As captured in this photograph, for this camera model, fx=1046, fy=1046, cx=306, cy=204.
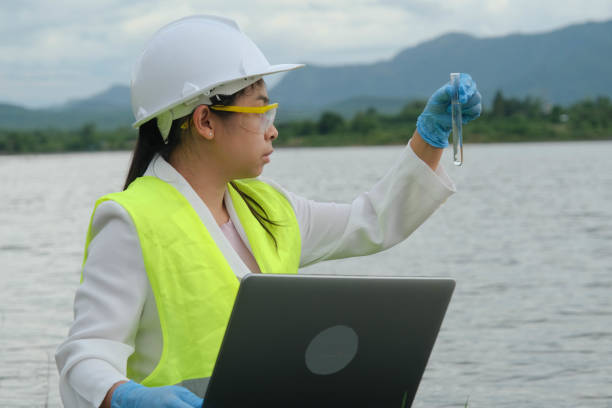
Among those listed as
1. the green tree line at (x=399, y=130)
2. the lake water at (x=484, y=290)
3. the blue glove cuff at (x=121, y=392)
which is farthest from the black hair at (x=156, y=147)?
the green tree line at (x=399, y=130)

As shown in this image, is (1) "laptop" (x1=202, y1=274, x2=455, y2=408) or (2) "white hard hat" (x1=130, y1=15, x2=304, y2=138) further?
(2) "white hard hat" (x1=130, y1=15, x2=304, y2=138)

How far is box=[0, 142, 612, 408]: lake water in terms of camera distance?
26.5 feet

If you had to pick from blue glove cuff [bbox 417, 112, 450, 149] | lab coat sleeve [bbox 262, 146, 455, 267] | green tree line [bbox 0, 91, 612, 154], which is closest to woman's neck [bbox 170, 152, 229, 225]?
lab coat sleeve [bbox 262, 146, 455, 267]

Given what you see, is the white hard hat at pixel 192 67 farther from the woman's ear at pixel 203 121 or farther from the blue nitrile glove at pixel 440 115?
the blue nitrile glove at pixel 440 115

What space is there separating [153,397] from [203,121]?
71cm

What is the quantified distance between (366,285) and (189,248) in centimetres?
55

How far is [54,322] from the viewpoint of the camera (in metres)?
10.9

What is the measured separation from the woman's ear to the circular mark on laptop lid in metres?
0.69

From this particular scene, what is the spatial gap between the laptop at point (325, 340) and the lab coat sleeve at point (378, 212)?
0.75m

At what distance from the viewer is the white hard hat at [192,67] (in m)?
2.29

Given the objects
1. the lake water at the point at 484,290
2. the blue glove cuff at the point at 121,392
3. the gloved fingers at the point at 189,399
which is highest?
the gloved fingers at the point at 189,399

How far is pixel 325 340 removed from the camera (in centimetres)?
182

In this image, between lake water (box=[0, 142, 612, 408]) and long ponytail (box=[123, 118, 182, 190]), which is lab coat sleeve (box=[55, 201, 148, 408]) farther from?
lake water (box=[0, 142, 612, 408])

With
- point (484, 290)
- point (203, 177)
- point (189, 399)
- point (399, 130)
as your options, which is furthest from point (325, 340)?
point (399, 130)
